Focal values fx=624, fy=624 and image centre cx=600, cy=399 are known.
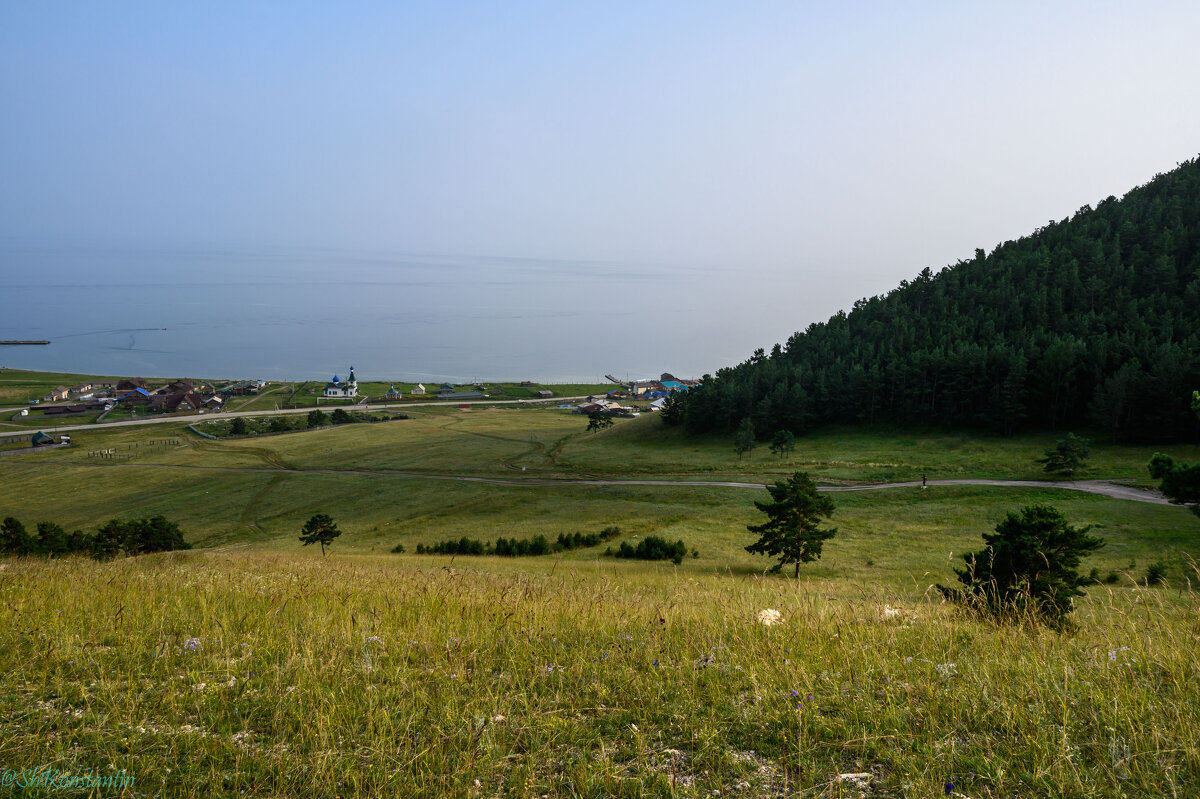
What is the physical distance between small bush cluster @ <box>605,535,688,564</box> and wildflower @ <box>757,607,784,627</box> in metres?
25.6

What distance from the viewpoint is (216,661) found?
475 centimetres

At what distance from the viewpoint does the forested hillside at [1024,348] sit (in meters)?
65.1

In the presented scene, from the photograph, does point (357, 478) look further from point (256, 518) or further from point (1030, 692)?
point (1030, 692)

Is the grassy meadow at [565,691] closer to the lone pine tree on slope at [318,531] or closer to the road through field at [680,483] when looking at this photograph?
the lone pine tree on slope at [318,531]

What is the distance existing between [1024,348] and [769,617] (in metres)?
83.5

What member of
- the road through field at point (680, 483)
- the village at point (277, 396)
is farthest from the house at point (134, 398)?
the road through field at point (680, 483)

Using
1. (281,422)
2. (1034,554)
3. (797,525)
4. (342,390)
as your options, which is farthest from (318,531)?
(342,390)

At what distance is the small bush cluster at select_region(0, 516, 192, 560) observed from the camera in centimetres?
3023

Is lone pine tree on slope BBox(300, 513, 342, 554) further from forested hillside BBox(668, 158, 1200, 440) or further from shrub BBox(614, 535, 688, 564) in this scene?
forested hillside BBox(668, 158, 1200, 440)

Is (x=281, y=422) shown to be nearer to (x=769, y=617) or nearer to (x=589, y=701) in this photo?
(x=769, y=617)

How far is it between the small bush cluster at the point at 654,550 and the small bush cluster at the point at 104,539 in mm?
23495

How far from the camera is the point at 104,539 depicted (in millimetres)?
33688

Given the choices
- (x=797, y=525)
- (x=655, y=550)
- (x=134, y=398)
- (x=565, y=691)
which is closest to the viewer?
(x=565, y=691)

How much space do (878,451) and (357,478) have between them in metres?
53.8
